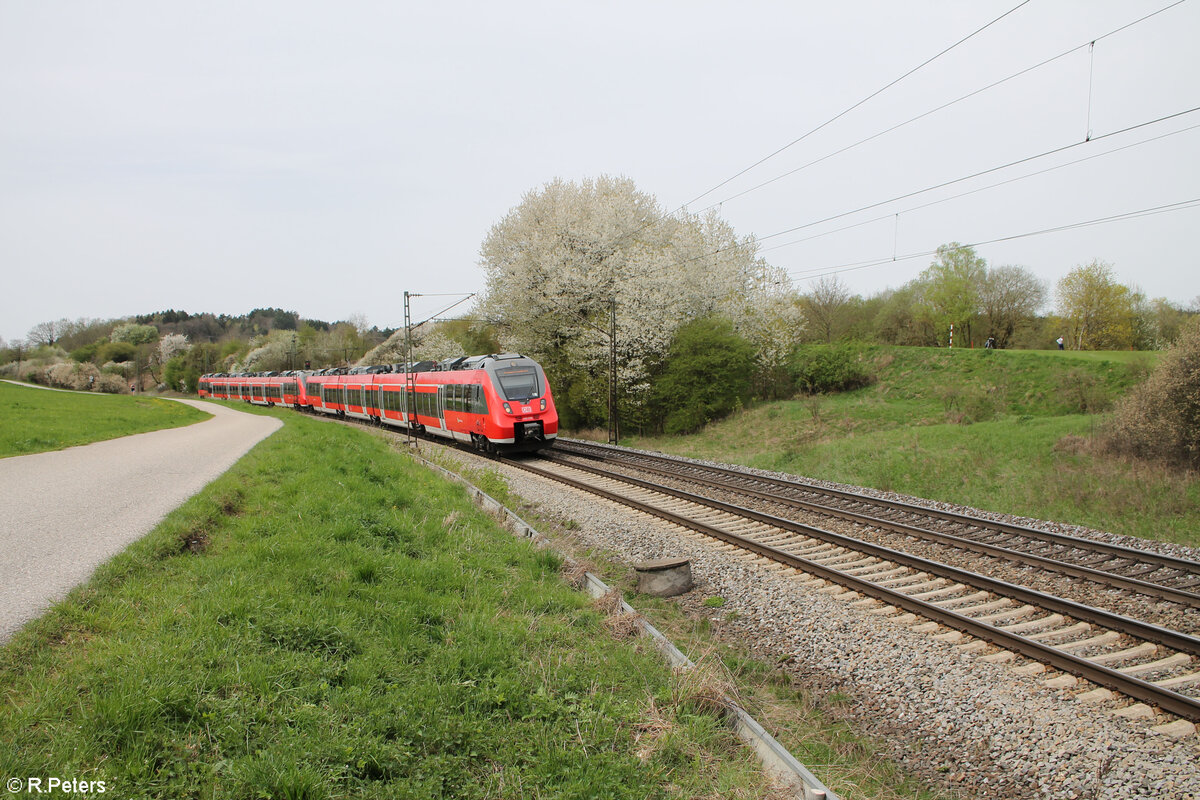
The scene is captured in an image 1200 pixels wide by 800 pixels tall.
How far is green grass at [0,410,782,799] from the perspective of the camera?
3193mm

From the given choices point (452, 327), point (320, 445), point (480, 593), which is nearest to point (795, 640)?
point (480, 593)

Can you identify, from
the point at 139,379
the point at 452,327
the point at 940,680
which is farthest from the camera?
the point at 139,379

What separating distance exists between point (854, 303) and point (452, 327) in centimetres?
3288

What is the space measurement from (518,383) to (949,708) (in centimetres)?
1578

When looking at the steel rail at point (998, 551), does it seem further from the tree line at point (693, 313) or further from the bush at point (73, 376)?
the bush at point (73, 376)

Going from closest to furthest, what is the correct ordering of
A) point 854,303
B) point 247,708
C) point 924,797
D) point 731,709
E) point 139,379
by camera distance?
point 247,708 → point 924,797 → point 731,709 → point 854,303 → point 139,379

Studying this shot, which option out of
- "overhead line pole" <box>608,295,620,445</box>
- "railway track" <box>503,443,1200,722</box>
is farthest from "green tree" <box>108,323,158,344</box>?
"railway track" <box>503,443,1200,722</box>

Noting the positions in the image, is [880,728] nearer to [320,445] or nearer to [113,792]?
[113,792]

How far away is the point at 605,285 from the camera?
3073 cm

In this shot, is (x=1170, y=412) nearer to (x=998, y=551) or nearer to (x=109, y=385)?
(x=998, y=551)

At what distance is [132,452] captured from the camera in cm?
1379

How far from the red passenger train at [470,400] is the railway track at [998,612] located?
9093mm

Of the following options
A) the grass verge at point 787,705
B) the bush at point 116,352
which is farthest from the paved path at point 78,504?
the bush at point 116,352

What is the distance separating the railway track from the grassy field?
364 cm
